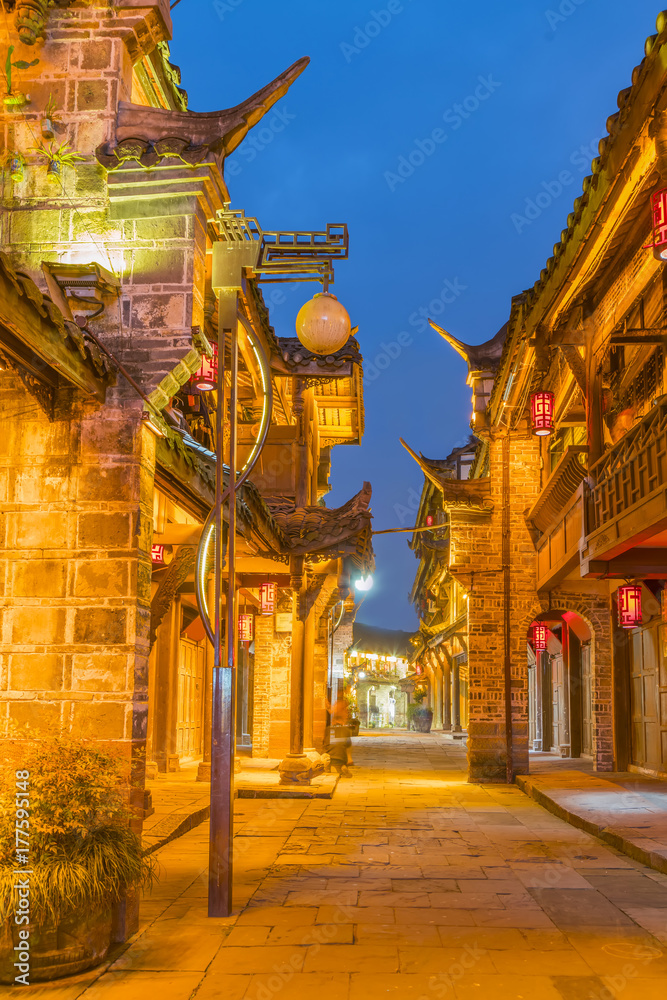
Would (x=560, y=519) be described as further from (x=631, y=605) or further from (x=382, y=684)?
(x=382, y=684)

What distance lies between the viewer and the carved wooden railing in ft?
29.3

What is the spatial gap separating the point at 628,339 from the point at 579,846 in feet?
17.6

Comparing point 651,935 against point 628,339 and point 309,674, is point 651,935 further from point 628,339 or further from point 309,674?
point 309,674

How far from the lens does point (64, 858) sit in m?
4.92

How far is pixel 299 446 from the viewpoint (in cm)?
1747

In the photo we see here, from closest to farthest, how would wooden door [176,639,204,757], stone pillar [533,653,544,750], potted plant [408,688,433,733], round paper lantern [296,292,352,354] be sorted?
round paper lantern [296,292,352,354]
wooden door [176,639,204,757]
stone pillar [533,653,544,750]
potted plant [408,688,433,733]

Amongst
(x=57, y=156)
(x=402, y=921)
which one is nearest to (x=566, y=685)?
(x=402, y=921)

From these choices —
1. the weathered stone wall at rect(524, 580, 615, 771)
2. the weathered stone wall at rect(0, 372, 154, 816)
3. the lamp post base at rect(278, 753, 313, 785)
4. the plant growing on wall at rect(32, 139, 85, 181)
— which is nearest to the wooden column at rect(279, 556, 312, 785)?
the lamp post base at rect(278, 753, 313, 785)

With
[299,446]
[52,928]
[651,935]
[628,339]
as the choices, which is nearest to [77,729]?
[52,928]

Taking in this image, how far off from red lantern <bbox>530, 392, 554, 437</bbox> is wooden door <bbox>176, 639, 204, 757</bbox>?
24.6ft

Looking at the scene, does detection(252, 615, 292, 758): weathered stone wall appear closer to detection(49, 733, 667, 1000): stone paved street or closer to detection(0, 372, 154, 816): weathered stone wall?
detection(49, 733, 667, 1000): stone paved street

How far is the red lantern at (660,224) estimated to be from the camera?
812 centimetres

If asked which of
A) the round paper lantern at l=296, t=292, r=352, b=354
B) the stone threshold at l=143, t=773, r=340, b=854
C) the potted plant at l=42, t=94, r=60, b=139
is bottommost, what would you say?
the stone threshold at l=143, t=773, r=340, b=854

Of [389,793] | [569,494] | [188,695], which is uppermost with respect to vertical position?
[569,494]
